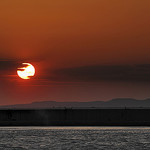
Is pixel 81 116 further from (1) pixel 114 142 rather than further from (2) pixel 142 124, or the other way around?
(1) pixel 114 142

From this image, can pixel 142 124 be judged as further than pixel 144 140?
Yes

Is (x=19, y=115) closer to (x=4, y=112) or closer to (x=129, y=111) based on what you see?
(x=4, y=112)

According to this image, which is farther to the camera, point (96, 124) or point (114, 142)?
point (96, 124)

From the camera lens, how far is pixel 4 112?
14512 centimetres

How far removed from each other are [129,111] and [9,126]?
1183 inches

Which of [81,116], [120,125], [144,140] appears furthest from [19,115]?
[144,140]

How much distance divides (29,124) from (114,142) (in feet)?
201

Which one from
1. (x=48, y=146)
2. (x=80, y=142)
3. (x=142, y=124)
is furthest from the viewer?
(x=142, y=124)

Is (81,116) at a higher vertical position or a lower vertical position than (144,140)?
higher

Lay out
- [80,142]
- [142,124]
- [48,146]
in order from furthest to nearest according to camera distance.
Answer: [142,124] < [80,142] < [48,146]

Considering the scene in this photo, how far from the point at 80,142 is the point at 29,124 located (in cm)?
6064

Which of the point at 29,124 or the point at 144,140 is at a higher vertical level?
the point at 29,124

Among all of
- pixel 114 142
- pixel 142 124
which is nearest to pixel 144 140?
pixel 114 142

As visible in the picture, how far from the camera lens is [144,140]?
86.4 m
